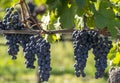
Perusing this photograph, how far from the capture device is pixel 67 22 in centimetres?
304

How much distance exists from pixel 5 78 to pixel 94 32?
748cm

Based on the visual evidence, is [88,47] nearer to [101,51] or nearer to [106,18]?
[101,51]

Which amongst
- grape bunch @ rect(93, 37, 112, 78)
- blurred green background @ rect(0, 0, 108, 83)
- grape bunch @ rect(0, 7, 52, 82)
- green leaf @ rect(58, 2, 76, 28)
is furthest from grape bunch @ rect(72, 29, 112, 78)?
blurred green background @ rect(0, 0, 108, 83)

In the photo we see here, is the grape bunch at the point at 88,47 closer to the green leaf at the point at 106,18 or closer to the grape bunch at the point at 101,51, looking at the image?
the grape bunch at the point at 101,51

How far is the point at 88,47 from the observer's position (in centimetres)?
348

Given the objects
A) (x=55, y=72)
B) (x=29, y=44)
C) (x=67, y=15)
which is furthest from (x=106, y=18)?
(x=55, y=72)

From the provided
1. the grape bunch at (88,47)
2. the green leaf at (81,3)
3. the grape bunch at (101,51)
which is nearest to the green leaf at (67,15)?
the green leaf at (81,3)

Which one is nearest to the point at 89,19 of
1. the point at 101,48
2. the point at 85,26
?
the point at 85,26

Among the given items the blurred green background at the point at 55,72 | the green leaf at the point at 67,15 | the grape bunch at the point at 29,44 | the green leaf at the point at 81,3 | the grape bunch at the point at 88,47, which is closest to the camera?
the green leaf at the point at 81,3

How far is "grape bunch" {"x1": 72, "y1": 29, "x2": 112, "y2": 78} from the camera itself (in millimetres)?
3453

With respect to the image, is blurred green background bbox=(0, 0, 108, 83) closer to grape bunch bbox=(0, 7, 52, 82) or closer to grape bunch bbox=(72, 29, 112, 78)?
grape bunch bbox=(0, 7, 52, 82)

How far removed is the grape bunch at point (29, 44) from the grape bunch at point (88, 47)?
25 centimetres

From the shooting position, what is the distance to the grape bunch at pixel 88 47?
11.3ft

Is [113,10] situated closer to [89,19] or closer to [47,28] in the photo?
[89,19]
